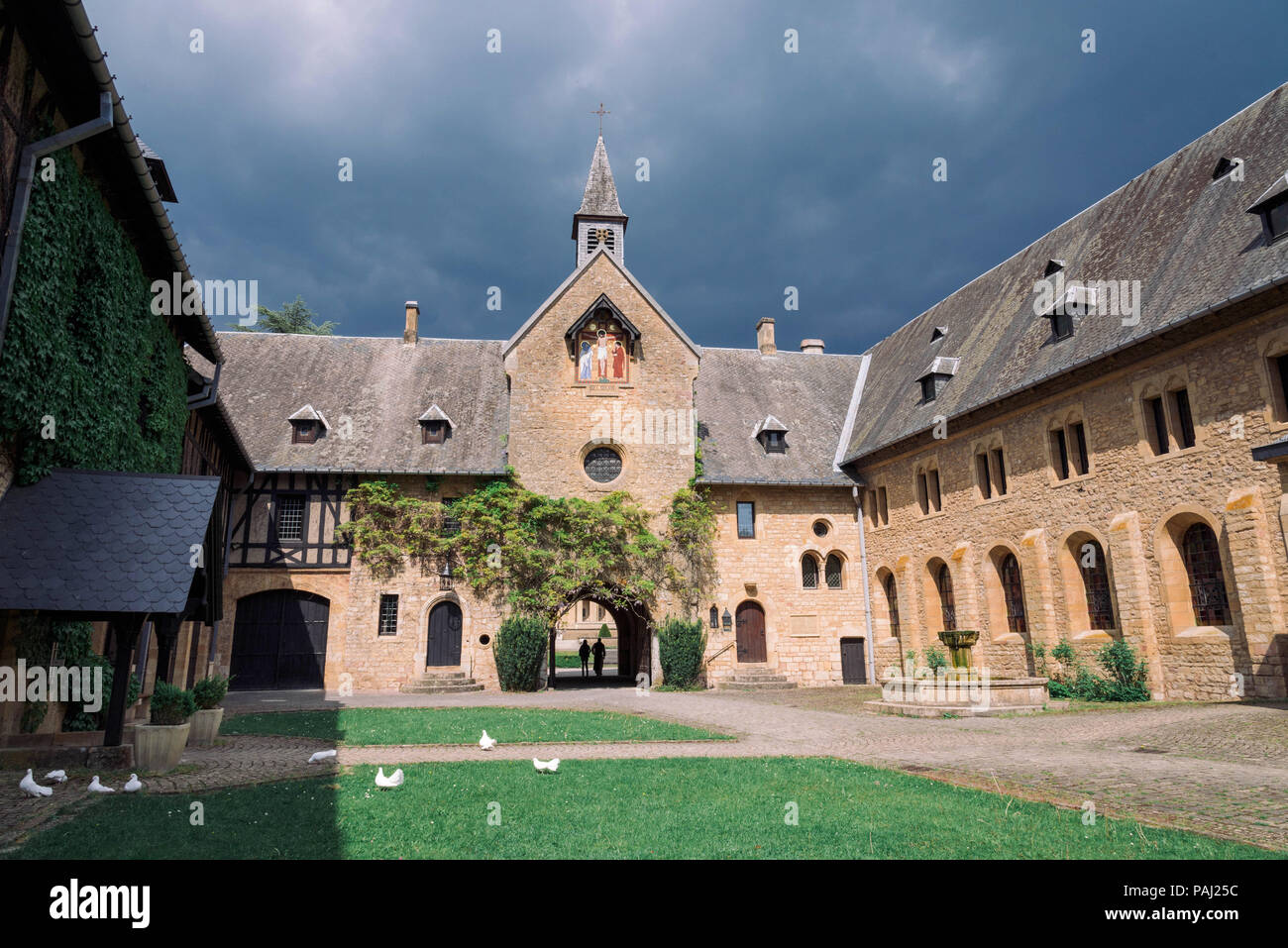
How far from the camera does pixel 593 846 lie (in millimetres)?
5195

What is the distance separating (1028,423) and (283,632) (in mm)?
22044

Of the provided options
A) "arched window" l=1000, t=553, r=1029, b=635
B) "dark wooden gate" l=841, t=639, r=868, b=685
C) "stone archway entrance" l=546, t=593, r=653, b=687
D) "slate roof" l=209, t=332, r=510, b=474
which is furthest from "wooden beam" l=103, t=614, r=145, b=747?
"dark wooden gate" l=841, t=639, r=868, b=685

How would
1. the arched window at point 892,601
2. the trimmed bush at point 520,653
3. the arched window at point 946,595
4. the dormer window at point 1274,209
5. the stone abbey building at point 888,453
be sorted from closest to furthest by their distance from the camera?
the dormer window at point 1274,209, the stone abbey building at point 888,453, the trimmed bush at point 520,653, the arched window at point 946,595, the arched window at point 892,601

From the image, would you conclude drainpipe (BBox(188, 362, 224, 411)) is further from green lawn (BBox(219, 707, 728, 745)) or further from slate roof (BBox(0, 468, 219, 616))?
slate roof (BBox(0, 468, 219, 616))

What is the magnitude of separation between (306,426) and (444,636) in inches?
326

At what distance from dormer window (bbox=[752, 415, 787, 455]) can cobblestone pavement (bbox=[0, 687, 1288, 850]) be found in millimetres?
12348

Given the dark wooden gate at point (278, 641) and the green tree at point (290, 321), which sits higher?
the green tree at point (290, 321)

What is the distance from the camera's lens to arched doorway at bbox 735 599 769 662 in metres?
25.1

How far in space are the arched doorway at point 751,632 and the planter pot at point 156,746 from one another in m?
18.5

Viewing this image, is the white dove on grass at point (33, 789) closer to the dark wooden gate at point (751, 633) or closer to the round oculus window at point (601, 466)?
the round oculus window at point (601, 466)

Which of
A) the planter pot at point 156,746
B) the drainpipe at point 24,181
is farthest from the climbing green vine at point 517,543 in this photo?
the drainpipe at point 24,181

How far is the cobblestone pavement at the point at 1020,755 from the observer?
6633 mm

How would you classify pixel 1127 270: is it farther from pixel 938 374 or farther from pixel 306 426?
pixel 306 426
